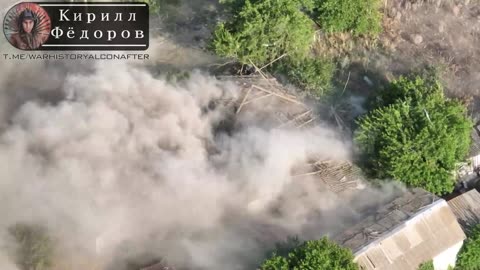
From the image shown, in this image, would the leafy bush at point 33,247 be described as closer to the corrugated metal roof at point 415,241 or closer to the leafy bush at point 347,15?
the corrugated metal roof at point 415,241

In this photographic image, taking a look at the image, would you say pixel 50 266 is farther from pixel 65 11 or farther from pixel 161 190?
pixel 65 11

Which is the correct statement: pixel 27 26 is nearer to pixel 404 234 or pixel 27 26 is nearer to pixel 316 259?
pixel 316 259

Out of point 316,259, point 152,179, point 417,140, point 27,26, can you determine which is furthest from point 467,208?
point 27,26

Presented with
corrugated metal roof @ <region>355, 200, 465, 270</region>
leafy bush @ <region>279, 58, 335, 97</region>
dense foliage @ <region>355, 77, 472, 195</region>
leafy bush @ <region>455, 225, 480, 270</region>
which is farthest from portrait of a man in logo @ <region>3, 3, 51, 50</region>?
leafy bush @ <region>455, 225, 480, 270</region>

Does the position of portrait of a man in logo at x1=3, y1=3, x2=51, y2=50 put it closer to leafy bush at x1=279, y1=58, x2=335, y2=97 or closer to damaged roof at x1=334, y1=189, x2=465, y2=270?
leafy bush at x1=279, y1=58, x2=335, y2=97

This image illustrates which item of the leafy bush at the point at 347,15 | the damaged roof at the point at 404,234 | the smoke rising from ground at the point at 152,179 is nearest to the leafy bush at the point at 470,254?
the damaged roof at the point at 404,234

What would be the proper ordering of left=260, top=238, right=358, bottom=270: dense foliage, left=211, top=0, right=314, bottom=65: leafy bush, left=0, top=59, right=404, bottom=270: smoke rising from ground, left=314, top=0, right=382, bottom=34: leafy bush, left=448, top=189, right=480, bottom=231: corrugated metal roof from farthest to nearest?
left=314, top=0, right=382, bottom=34: leafy bush, left=211, top=0, right=314, bottom=65: leafy bush, left=448, top=189, right=480, bottom=231: corrugated metal roof, left=0, top=59, right=404, bottom=270: smoke rising from ground, left=260, top=238, right=358, bottom=270: dense foliage

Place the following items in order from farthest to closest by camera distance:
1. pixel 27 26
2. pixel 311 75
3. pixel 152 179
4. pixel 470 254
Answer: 1. pixel 311 75
2. pixel 27 26
3. pixel 152 179
4. pixel 470 254
